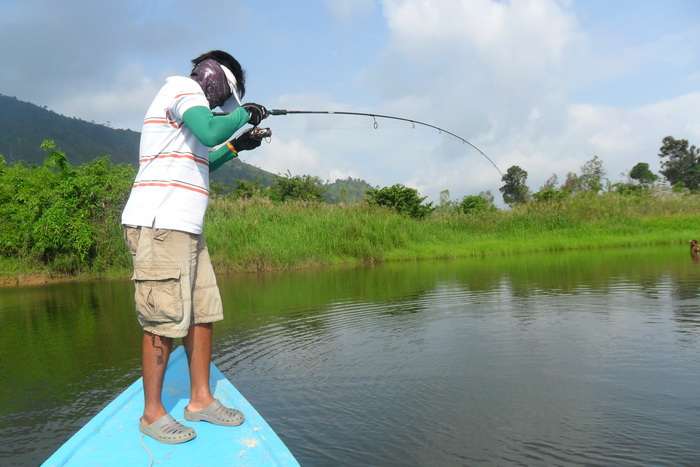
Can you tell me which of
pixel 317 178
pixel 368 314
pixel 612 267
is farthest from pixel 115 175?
pixel 317 178

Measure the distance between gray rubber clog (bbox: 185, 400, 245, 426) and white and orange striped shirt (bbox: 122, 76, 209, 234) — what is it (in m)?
0.81

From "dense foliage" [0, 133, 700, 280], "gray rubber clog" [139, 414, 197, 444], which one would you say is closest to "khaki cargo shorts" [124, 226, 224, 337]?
"gray rubber clog" [139, 414, 197, 444]

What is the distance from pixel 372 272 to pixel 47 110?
130 metres

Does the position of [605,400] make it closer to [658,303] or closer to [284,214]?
[658,303]

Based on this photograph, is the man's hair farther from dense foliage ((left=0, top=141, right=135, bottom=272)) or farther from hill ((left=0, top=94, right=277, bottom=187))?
hill ((left=0, top=94, right=277, bottom=187))

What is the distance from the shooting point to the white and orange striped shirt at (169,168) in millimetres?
2305

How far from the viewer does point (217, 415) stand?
2.41 m

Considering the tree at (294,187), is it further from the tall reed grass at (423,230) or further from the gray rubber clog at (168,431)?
the gray rubber clog at (168,431)

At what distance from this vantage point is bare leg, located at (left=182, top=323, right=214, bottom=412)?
2.48 meters

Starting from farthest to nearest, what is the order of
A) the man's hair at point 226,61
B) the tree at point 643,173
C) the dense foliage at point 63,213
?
the tree at point 643,173, the dense foliage at point 63,213, the man's hair at point 226,61

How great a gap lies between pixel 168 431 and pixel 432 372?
77.6 inches

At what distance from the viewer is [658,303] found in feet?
18.8

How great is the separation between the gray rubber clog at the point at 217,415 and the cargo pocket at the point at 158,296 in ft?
1.54

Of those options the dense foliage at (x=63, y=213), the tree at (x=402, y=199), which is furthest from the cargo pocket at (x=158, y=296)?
the tree at (x=402, y=199)
